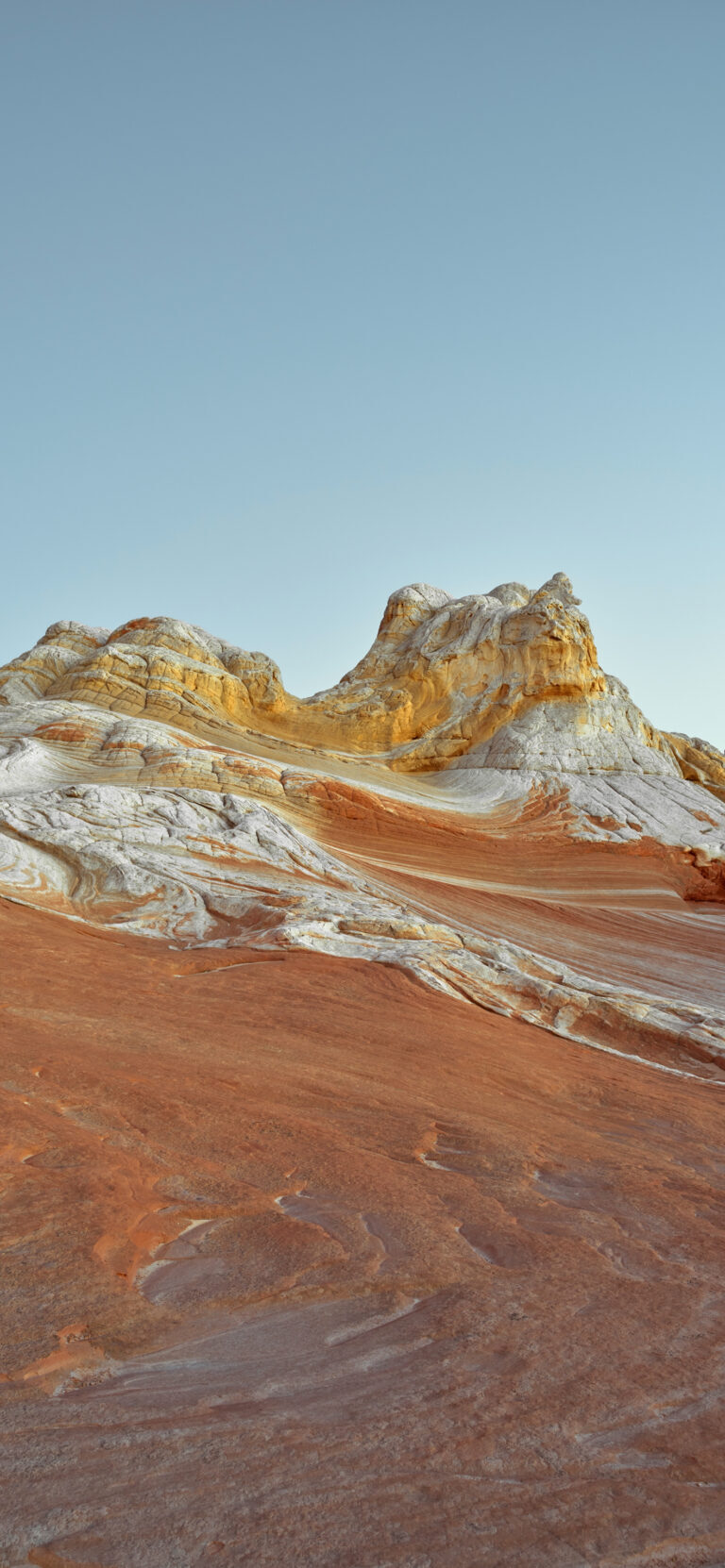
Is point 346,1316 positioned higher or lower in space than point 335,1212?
higher

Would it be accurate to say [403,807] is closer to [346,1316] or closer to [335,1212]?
[335,1212]

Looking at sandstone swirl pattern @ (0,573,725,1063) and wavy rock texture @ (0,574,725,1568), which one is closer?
wavy rock texture @ (0,574,725,1568)

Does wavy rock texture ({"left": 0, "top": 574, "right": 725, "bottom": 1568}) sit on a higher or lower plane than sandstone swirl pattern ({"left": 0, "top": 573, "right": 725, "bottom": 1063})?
lower

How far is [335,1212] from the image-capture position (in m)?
4.40

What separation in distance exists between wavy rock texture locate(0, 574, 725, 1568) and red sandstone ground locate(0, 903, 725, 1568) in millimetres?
15

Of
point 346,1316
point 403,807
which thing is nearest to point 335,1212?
point 346,1316

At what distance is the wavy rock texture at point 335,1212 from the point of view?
7.38 feet

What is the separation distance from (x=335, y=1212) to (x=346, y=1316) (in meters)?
1.11

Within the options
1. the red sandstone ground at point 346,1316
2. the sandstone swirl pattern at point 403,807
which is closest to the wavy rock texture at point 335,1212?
the red sandstone ground at point 346,1316

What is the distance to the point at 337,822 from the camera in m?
22.1

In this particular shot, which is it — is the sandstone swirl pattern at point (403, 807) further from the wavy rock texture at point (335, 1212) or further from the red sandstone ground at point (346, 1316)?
the red sandstone ground at point (346, 1316)

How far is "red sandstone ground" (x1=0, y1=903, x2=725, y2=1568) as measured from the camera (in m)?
2.17


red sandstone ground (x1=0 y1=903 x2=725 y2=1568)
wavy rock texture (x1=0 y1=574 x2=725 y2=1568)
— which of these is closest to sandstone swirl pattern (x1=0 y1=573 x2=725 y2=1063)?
wavy rock texture (x1=0 y1=574 x2=725 y2=1568)

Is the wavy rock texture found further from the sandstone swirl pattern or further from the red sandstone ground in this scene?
the sandstone swirl pattern
